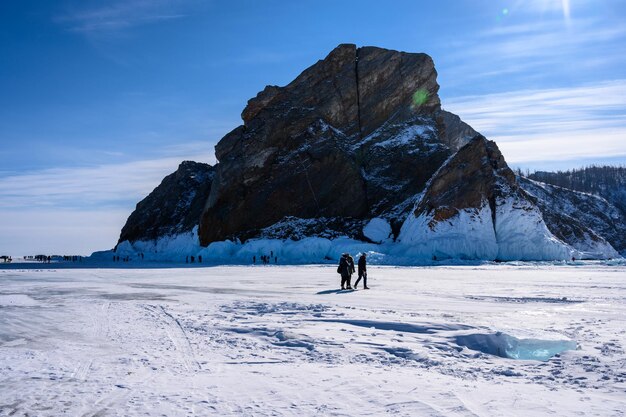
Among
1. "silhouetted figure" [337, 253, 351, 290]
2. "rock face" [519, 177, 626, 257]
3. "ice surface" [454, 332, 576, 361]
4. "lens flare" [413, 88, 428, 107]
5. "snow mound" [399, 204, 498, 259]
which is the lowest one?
"ice surface" [454, 332, 576, 361]

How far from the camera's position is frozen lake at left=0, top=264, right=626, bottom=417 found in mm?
7004

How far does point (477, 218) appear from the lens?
6006cm

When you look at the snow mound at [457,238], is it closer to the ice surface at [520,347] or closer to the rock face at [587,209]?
the rock face at [587,209]

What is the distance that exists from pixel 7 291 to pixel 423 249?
43314 millimetres

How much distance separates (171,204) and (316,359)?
326ft

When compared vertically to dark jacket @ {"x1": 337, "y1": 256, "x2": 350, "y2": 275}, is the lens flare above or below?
above

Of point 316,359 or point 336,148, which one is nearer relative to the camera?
point 316,359

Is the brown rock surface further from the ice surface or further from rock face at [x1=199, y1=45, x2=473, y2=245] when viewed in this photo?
the ice surface

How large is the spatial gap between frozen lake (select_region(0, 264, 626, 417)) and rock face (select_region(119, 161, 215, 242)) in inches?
3356

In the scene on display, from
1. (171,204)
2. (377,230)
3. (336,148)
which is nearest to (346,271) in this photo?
(377,230)

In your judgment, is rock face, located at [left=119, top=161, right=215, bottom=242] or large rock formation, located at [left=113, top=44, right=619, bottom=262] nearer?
large rock formation, located at [left=113, top=44, right=619, bottom=262]

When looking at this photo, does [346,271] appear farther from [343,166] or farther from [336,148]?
[336,148]

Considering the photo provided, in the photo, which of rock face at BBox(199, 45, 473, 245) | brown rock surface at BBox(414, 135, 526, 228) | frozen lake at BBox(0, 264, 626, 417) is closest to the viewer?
frozen lake at BBox(0, 264, 626, 417)

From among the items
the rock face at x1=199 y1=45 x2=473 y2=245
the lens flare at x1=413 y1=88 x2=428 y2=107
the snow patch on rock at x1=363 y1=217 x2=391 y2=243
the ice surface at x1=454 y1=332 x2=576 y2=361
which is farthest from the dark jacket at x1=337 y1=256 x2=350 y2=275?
the lens flare at x1=413 y1=88 x2=428 y2=107
